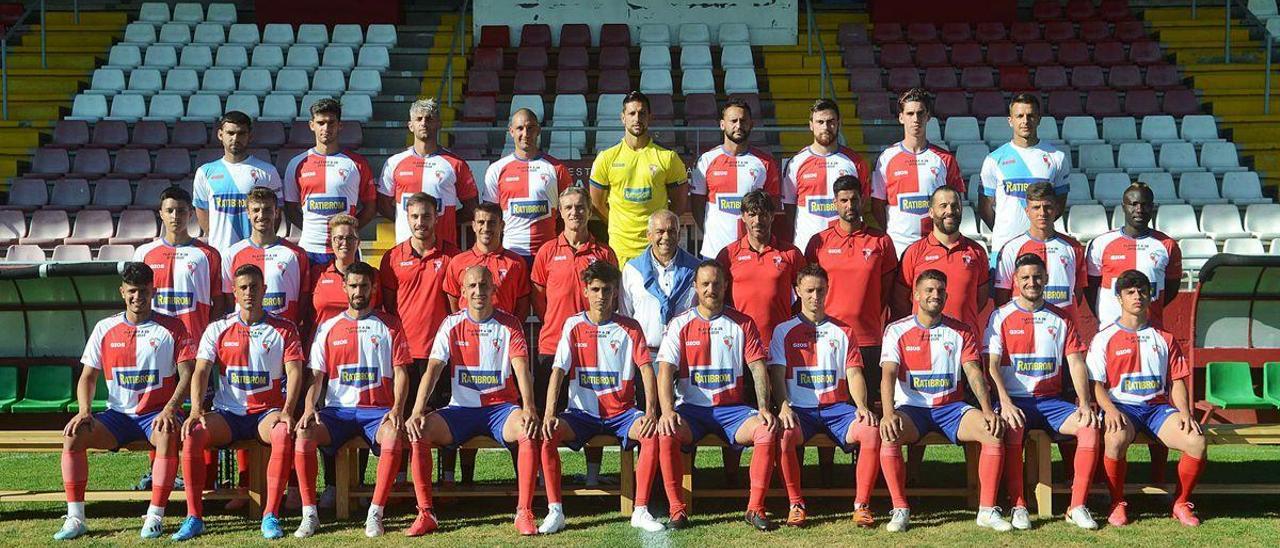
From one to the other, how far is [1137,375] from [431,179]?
12.7 feet

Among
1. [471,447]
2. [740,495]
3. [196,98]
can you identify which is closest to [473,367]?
[471,447]

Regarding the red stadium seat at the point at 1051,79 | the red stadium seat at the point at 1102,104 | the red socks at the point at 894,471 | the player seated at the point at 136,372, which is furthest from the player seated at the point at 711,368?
the red stadium seat at the point at 1051,79

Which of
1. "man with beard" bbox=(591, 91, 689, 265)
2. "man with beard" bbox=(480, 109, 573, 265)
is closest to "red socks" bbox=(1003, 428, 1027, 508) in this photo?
"man with beard" bbox=(591, 91, 689, 265)

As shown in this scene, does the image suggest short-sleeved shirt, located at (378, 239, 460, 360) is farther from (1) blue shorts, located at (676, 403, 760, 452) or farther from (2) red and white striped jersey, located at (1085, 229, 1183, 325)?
(2) red and white striped jersey, located at (1085, 229, 1183, 325)

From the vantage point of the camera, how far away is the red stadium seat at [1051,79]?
1535cm

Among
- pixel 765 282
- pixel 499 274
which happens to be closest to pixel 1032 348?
pixel 765 282

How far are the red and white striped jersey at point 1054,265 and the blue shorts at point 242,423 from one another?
12.7ft

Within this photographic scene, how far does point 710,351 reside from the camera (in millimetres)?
6582

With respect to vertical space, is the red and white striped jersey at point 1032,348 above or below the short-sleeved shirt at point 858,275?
below

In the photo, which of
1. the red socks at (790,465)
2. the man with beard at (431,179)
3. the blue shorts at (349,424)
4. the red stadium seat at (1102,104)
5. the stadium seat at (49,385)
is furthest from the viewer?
the red stadium seat at (1102,104)

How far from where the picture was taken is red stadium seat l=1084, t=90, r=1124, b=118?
588 inches

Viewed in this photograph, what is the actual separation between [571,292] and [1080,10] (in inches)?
485

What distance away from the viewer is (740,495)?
6.54m

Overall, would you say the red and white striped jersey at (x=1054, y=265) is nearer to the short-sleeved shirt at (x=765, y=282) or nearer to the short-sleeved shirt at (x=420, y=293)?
the short-sleeved shirt at (x=765, y=282)
